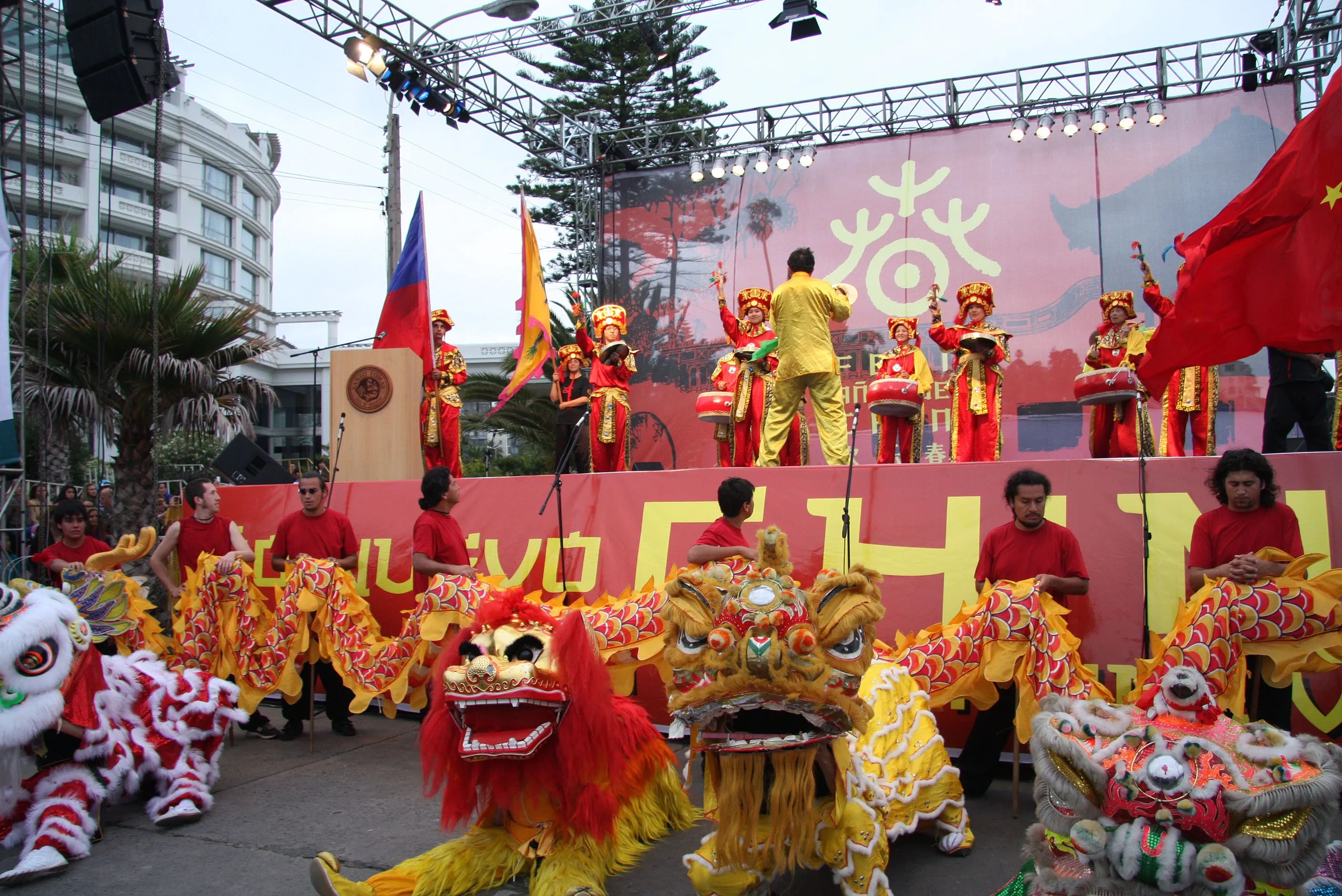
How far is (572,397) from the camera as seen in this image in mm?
9383

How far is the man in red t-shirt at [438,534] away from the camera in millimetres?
4812

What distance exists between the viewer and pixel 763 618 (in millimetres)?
2506

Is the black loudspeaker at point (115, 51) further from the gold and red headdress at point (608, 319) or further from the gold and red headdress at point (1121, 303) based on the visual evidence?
the gold and red headdress at point (1121, 303)

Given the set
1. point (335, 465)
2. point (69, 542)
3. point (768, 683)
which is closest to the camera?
point (768, 683)

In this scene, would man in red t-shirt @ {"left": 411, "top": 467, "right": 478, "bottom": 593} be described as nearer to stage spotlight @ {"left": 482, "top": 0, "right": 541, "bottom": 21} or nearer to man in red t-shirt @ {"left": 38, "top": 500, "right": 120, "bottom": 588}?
man in red t-shirt @ {"left": 38, "top": 500, "right": 120, "bottom": 588}

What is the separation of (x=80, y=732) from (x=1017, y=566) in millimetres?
3937

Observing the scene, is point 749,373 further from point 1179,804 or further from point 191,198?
point 191,198

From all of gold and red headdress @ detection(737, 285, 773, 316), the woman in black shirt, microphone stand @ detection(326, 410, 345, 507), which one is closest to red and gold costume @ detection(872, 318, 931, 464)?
gold and red headdress @ detection(737, 285, 773, 316)

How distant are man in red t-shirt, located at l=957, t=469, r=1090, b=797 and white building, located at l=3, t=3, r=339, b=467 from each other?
2002 cm

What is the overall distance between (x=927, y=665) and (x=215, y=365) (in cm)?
871

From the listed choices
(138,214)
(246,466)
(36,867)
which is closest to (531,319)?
(246,466)

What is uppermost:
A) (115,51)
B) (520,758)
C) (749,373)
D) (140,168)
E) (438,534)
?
(140,168)

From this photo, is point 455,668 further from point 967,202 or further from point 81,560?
point 967,202

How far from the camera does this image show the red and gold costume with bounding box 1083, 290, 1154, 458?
23.5 ft
